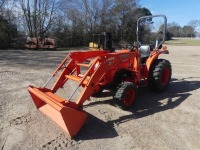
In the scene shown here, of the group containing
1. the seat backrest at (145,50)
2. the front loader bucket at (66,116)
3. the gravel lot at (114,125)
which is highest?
the seat backrest at (145,50)

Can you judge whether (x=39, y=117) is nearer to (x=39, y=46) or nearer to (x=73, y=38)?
(x=39, y=46)

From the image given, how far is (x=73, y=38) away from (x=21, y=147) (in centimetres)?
2628

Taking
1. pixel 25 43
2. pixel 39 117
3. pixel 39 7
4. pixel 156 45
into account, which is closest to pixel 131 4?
pixel 39 7

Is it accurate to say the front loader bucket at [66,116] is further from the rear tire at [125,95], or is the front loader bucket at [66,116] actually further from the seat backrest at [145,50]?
the seat backrest at [145,50]

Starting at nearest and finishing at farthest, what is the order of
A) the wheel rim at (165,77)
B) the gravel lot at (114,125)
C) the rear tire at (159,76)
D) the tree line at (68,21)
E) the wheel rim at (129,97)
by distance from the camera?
the gravel lot at (114,125) < the wheel rim at (129,97) < the rear tire at (159,76) < the wheel rim at (165,77) < the tree line at (68,21)

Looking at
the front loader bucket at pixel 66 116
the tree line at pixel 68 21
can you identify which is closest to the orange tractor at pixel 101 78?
the front loader bucket at pixel 66 116

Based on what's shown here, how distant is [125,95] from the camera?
520 centimetres

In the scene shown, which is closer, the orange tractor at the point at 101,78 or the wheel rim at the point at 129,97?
the orange tractor at the point at 101,78

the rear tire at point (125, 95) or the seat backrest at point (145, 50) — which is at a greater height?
the seat backrest at point (145, 50)

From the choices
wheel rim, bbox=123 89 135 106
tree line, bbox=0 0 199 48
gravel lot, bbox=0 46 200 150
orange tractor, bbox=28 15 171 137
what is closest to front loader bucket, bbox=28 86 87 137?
orange tractor, bbox=28 15 171 137

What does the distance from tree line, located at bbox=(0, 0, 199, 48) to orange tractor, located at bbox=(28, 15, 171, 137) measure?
16.9 metres

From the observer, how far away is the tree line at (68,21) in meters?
24.2

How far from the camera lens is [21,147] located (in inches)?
150

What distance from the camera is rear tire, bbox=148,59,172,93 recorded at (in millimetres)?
6348
